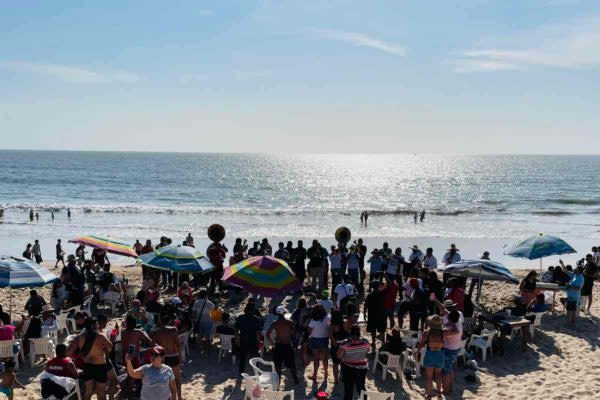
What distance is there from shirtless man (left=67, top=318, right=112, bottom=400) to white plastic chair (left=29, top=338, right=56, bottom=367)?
2.52 meters

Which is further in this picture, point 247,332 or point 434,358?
point 247,332

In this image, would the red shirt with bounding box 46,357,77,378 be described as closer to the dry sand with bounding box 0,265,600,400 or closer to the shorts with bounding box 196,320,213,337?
the dry sand with bounding box 0,265,600,400

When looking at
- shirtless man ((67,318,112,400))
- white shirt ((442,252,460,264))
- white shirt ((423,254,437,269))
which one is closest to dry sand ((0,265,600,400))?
shirtless man ((67,318,112,400))

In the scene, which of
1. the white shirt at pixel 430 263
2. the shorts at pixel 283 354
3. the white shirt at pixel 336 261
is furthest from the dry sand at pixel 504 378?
the white shirt at pixel 336 261

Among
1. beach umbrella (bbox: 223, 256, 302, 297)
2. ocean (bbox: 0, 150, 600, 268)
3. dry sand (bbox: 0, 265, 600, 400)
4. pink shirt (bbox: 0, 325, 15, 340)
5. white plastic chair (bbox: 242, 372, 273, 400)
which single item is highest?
beach umbrella (bbox: 223, 256, 302, 297)

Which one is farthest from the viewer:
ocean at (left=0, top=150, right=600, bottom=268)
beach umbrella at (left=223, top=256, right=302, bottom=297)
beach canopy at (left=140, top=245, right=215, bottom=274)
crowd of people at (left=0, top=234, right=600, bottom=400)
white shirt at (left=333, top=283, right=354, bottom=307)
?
ocean at (left=0, top=150, right=600, bottom=268)

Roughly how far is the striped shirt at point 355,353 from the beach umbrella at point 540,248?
22.9 feet

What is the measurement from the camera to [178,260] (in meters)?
10.6

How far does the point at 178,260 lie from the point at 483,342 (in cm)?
632

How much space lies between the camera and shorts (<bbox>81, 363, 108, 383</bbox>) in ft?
21.7

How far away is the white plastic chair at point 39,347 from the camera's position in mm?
8641

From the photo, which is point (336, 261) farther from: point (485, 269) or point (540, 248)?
point (540, 248)

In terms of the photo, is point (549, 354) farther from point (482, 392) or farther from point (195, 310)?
point (195, 310)

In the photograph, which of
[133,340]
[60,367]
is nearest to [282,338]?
[133,340]
